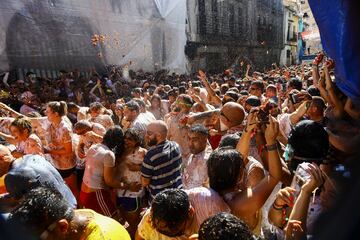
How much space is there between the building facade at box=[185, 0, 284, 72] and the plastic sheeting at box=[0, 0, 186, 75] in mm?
2716

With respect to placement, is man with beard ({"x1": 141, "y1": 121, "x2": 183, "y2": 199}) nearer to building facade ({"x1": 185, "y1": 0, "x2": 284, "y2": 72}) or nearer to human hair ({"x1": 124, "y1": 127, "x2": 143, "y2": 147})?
human hair ({"x1": 124, "y1": 127, "x2": 143, "y2": 147})

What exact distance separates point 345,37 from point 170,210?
1986 millimetres

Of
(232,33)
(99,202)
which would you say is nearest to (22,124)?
(99,202)

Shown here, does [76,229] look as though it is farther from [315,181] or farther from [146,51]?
[146,51]

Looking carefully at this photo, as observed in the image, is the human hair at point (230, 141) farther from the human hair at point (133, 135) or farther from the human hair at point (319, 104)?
the human hair at point (319, 104)

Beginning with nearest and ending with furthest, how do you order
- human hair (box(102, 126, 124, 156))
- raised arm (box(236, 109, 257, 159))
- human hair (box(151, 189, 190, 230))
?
human hair (box(151, 189, 190, 230)) < raised arm (box(236, 109, 257, 159)) < human hair (box(102, 126, 124, 156))

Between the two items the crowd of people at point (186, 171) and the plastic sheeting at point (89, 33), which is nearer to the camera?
the crowd of people at point (186, 171)

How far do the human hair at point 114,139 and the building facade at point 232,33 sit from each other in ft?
49.9

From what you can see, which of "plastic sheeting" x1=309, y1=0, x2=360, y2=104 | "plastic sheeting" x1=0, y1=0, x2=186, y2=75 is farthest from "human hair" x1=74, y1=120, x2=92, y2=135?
"plastic sheeting" x1=0, y1=0, x2=186, y2=75

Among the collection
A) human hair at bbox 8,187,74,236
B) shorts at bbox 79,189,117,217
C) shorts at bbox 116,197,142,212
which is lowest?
shorts at bbox 116,197,142,212

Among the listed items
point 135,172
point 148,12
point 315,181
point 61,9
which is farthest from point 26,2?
point 315,181

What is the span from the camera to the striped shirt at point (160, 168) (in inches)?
118

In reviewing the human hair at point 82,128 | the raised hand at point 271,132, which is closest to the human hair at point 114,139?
the human hair at point 82,128

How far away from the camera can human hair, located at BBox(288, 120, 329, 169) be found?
1.99 meters
